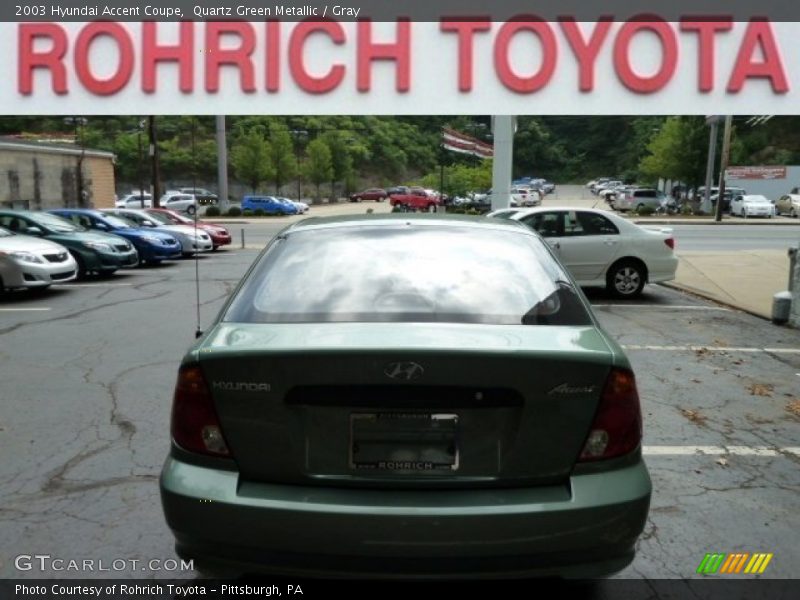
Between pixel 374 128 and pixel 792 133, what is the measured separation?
48094 millimetres

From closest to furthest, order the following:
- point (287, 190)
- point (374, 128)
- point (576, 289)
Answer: point (576, 289) < point (287, 190) < point (374, 128)

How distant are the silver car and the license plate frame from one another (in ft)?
35.1

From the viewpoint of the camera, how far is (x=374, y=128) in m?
84.9

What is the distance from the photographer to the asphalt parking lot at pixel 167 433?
3387 millimetres

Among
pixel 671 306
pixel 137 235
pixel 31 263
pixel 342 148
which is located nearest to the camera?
pixel 671 306

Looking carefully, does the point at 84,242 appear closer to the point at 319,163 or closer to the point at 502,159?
the point at 502,159

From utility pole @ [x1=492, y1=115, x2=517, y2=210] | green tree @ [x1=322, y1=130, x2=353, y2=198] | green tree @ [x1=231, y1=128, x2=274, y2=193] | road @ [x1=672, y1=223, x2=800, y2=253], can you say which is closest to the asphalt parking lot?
road @ [x1=672, y1=223, x2=800, y2=253]

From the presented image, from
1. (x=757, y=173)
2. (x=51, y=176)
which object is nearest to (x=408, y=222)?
(x=51, y=176)

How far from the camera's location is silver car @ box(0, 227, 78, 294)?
440 inches

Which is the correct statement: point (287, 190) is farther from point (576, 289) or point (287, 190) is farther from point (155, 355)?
point (576, 289)

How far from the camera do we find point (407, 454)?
7.68 feet

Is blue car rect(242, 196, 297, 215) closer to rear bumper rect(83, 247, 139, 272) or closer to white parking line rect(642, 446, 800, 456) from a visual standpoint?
rear bumper rect(83, 247, 139, 272)

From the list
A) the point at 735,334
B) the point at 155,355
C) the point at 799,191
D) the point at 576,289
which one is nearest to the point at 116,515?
the point at 576,289

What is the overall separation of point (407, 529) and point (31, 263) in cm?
1102
